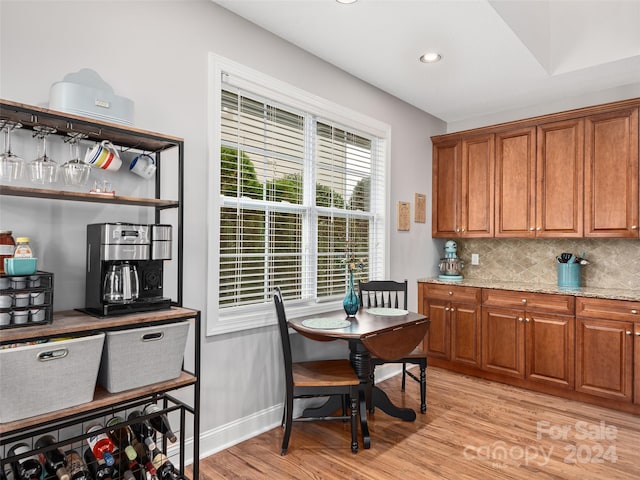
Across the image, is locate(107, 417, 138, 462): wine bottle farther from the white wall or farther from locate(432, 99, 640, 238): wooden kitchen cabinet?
locate(432, 99, 640, 238): wooden kitchen cabinet

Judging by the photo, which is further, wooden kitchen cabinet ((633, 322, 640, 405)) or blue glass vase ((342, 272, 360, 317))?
wooden kitchen cabinet ((633, 322, 640, 405))

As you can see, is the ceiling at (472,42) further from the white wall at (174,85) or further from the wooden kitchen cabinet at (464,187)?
the wooden kitchen cabinet at (464,187)

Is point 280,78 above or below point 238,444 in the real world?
above

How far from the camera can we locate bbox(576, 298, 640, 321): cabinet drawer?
10.2ft

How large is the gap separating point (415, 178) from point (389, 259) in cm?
94

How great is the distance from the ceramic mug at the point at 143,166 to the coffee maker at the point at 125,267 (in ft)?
1.09

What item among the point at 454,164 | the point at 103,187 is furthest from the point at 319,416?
the point at 454,164

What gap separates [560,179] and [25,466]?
4077 mm

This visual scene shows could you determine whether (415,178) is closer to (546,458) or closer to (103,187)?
(546,458)

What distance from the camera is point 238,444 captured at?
256 cm

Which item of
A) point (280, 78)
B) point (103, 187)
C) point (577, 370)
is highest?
point (280, 78)

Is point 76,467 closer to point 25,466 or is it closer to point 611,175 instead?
point 25,466

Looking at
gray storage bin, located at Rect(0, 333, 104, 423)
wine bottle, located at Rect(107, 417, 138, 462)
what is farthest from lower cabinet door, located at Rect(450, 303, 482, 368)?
gray storage bin, located at Rect(0, 333, 104, 423)

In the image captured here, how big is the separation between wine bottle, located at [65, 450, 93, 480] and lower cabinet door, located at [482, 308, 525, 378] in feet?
10.6
